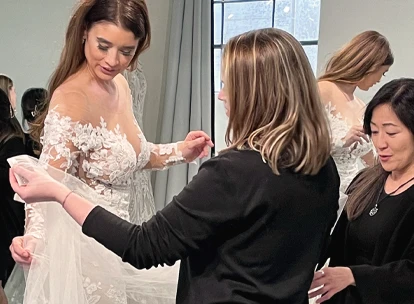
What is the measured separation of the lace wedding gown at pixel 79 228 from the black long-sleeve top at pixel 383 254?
44 centimetres

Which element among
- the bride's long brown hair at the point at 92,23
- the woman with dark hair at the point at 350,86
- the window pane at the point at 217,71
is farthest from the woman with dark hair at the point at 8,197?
the window pane at the point at 217,71

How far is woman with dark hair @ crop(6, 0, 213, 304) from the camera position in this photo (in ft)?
4.27

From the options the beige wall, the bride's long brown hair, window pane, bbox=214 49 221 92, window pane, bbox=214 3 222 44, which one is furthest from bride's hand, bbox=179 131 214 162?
window pane, bbox=214 3 222 44

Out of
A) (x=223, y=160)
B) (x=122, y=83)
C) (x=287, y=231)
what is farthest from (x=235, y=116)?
(x=122, y=83)

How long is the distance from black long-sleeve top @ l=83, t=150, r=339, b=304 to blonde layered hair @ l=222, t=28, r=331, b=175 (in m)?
0.03

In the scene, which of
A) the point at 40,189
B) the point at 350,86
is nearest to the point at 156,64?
the point at 350,86

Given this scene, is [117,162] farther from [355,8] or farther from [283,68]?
[355,8]

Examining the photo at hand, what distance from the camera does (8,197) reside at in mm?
2059

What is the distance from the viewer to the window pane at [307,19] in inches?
126

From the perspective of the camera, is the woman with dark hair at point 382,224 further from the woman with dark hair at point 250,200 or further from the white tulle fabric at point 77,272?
the white tulle fabric at point 77,272

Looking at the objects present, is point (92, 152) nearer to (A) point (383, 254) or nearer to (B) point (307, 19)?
(A) point (383, 254)

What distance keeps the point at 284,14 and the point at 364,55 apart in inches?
44.6

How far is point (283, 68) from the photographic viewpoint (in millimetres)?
1002

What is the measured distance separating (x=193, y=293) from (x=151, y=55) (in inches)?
84.6
